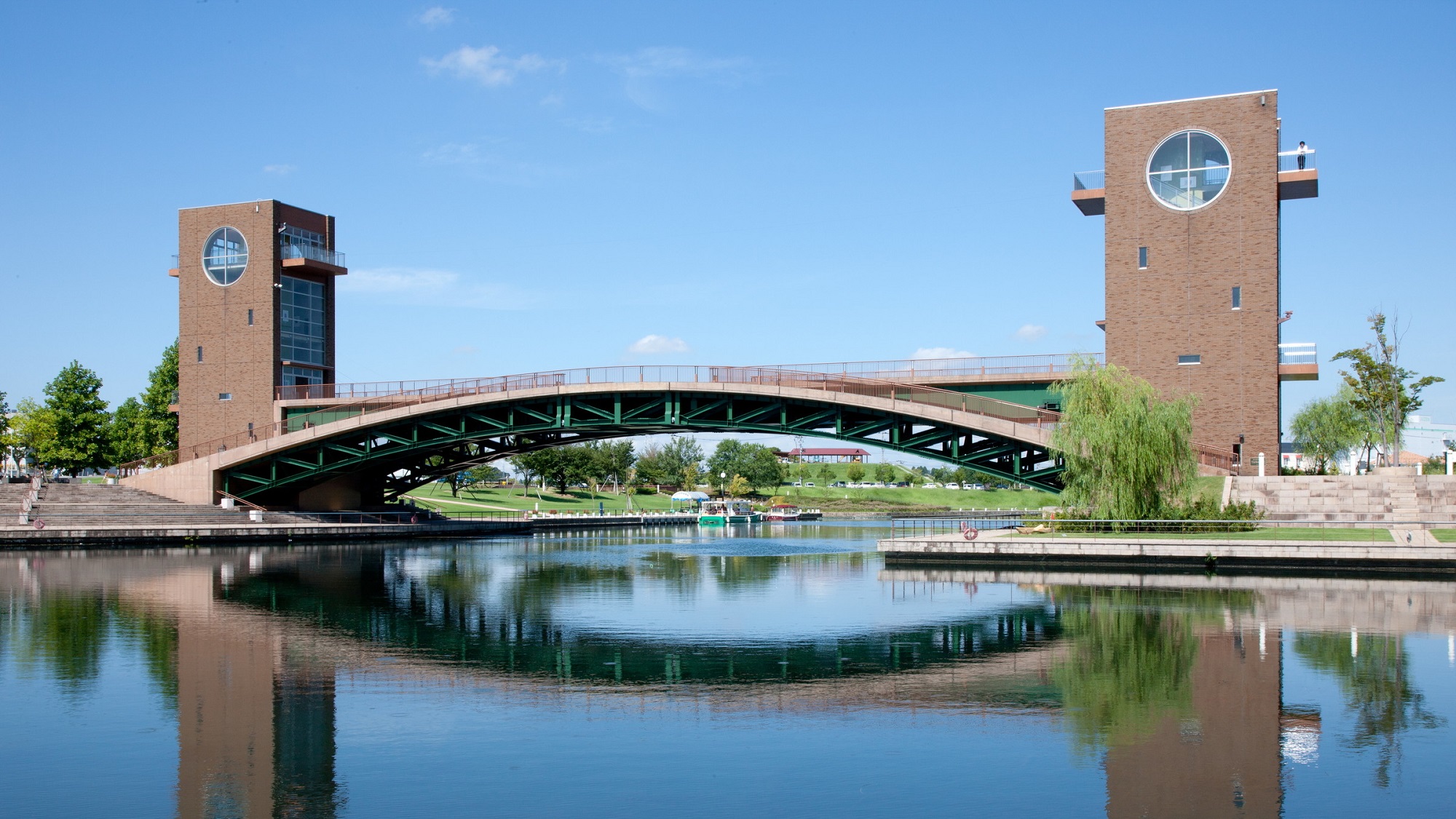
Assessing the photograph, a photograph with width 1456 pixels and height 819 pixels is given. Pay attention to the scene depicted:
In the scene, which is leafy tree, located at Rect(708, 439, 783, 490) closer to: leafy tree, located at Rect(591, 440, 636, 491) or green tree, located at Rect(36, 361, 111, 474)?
leafy tree, located at Rect(591, 440, 636, 491)

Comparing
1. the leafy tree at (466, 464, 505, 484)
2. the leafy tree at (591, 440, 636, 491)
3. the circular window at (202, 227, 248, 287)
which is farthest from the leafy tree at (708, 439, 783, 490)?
the circular window at (202, 227, 248, 287)

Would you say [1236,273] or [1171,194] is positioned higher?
[1171,194]

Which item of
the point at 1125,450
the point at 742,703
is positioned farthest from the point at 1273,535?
the point at 742,703

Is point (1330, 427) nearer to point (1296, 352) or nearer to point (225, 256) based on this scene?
point (1296, 352)

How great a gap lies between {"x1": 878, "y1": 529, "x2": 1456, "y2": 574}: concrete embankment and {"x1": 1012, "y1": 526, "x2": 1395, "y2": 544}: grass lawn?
158 mm

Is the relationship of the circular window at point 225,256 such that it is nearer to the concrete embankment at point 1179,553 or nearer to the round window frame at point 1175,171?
the concrete embankment at point 1179,553

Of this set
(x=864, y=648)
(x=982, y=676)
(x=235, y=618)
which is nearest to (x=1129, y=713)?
Result: (x=982, y=676)

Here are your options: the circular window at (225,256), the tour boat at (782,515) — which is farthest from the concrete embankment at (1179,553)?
the tour boat at (782,515)

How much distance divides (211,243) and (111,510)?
17609mm

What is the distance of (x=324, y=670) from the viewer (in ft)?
67.4

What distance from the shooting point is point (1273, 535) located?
128ft

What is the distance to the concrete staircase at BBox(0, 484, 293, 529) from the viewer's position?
2341 inches

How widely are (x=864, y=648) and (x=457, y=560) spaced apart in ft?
112

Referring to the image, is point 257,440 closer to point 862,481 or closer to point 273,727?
point 273,727
